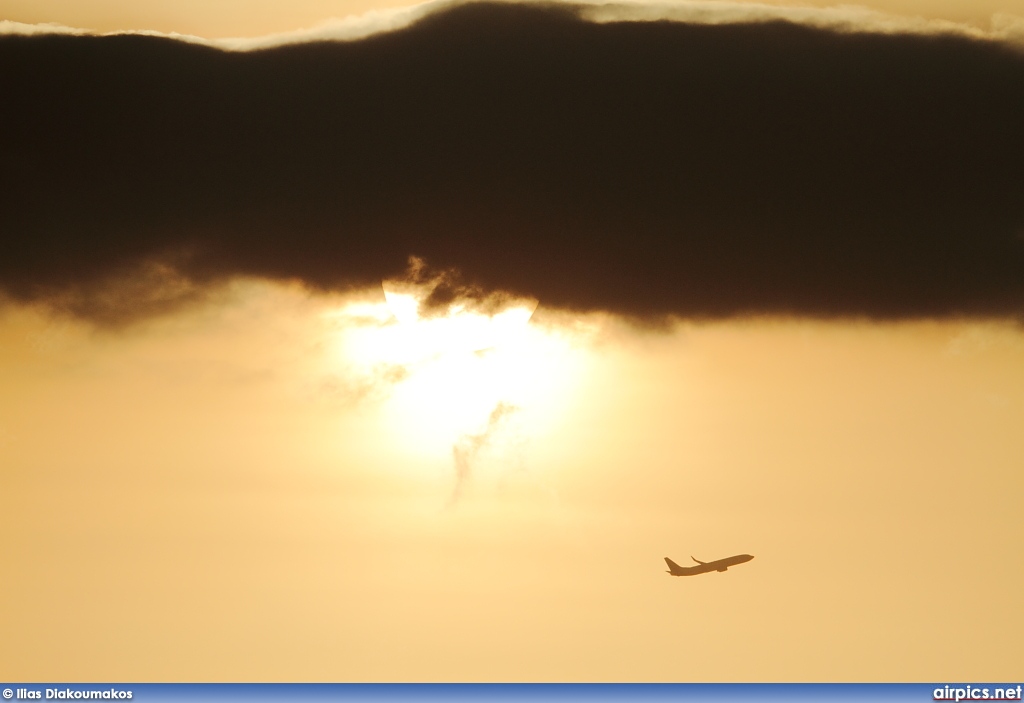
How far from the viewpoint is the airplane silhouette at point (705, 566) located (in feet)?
16.7

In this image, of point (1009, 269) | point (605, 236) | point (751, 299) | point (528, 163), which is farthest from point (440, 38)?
point (1009, 269)

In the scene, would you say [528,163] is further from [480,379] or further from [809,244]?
[809,244]

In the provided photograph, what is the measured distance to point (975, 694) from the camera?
16.8 ft

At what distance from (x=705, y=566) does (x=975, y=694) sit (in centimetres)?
171

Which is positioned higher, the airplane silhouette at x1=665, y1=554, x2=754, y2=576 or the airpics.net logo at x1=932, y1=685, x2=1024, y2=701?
the airplane silhouette at x1=665, y1=554, x2=754, y2=576

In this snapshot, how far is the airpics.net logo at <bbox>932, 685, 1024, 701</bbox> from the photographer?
5.11 m

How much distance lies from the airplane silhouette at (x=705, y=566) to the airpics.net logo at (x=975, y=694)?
1352mm

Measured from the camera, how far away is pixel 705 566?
16.7ft

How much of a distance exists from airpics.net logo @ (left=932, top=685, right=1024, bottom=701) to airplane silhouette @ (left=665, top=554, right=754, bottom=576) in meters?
1.35

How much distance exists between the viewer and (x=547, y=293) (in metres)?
5.36

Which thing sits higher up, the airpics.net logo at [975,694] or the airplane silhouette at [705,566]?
the airplane silhouette at [705,566]

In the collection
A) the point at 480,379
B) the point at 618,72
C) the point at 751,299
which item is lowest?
the point at 480,379

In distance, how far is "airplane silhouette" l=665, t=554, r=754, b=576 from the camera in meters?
5.09

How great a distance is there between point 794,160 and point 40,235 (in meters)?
4.59
